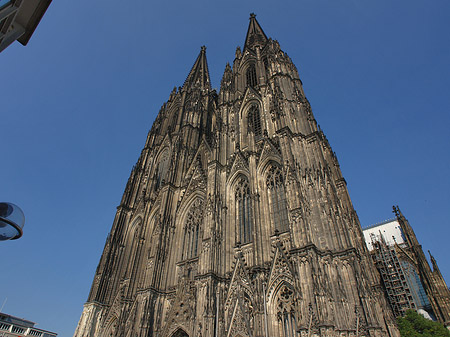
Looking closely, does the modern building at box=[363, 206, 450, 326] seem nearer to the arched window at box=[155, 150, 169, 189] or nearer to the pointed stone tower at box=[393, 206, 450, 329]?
the pointed stone tower at box=[393, 206, 450, 329]

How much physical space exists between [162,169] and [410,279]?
1243 inches

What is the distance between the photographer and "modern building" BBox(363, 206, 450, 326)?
28.0 m

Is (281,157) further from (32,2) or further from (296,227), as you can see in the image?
(32,2)

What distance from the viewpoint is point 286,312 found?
15.0m

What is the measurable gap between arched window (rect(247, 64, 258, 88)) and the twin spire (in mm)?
3399

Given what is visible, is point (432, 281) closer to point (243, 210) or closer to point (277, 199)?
point (277, 199)

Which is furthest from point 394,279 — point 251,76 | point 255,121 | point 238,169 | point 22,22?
point 22,22

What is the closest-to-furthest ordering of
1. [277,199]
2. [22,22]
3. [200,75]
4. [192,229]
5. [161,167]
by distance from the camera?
[22,22] → [277,199] → [192,229] → [161,167] → [200,75]

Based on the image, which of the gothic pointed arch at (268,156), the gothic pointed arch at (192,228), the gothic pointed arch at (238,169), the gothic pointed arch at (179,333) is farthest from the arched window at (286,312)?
the gothic pointed arch at (238,169)

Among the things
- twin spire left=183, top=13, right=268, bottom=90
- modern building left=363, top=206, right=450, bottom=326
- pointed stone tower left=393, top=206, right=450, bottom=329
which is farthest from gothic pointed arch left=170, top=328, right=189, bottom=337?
twin spire left=183, top=13, right=268, bottom=90

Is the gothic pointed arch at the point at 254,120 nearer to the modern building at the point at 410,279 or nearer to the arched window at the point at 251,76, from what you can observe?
the arched window at the point at 251,76

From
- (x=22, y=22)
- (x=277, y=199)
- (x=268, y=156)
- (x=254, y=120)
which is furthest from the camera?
(x=254, y=120)

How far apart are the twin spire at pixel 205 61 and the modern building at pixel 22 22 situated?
31.9m

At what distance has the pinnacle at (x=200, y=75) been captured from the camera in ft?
138
